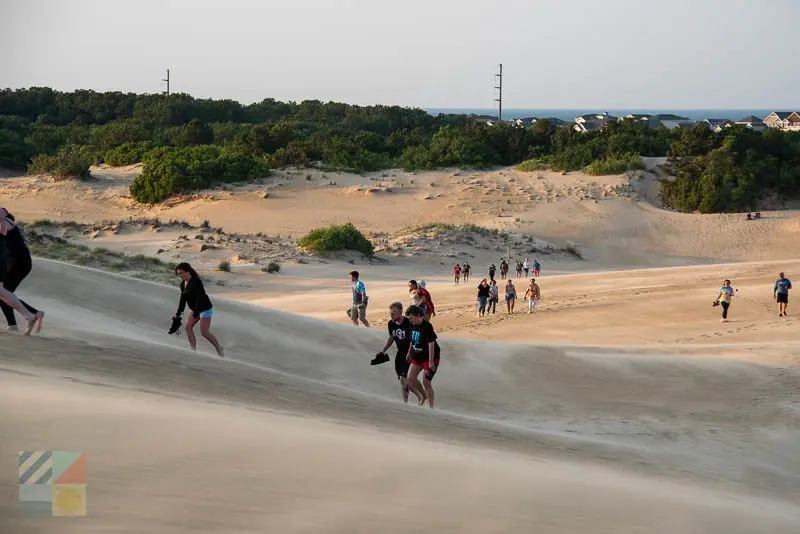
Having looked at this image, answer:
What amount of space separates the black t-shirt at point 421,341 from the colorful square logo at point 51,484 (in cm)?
554

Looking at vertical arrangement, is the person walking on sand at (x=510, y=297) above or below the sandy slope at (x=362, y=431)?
below

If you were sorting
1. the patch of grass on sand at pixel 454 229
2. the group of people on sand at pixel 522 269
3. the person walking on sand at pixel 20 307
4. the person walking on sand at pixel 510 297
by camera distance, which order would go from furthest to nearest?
the patch of grass on sand at pixel 454 229 < the group of people on sand at pixel 522 269 < the person walking on sand at pixel 510 297 < the person walking on sand at pixel 20 307

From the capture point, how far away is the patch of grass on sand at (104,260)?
27605mm

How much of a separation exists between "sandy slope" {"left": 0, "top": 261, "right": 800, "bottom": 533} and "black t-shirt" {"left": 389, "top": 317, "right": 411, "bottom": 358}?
0.87 meters

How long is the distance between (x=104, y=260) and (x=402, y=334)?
66.3 feet

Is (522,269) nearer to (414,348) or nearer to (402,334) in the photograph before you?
(402,334)

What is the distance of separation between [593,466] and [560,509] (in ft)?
8.29

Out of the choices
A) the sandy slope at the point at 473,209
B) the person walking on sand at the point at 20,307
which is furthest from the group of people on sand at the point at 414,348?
the sandy slope at the point at 473,209

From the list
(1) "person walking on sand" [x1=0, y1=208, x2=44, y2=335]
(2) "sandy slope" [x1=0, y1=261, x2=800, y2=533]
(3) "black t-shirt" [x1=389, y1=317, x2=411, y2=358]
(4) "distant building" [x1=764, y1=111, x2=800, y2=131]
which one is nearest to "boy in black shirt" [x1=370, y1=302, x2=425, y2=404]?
(3) "black t-shirt" [x1=389, y1=317, x2=411, y2=358]

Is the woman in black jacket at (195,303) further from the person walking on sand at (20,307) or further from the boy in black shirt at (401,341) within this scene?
the boy in black shirt at (401,341)

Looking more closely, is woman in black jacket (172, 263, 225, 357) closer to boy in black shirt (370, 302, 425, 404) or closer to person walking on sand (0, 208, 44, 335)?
person walking on sand (0, 208, 44, 335)

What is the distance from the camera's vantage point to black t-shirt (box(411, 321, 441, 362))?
10.5 metres

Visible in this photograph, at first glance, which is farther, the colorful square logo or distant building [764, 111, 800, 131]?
distant building [764, 111, 800, 131]

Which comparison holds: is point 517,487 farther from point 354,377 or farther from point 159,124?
point 159,124
